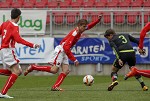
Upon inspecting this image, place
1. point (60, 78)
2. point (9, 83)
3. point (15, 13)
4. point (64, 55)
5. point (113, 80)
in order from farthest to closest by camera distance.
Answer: point (64, 55), point (60, 78), point (113, 80), point (15, 13), point (9, 83)

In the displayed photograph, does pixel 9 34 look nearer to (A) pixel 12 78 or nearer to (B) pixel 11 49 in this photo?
(B) pixel 11 49

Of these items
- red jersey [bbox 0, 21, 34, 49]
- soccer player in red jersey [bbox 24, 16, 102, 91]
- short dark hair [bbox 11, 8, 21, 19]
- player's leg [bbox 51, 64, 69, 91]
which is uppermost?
short dark hair [bbox 11, 8, 21, 19]

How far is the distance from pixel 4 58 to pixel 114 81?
3228 millimetres

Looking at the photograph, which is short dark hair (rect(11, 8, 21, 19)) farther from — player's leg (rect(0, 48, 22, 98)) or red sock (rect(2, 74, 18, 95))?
red sock (rect(2, 74, 18, 95))

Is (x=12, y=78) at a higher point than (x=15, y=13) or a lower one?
lower

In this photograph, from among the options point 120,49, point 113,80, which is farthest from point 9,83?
point 120,49

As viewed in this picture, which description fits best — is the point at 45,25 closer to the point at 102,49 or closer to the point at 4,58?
the point at 102,49

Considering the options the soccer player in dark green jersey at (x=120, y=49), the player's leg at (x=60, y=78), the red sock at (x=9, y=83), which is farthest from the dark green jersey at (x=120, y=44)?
the red sock at (x=9, y=83)

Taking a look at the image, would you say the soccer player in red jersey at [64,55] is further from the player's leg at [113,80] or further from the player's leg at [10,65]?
the player's leg at [10,65]

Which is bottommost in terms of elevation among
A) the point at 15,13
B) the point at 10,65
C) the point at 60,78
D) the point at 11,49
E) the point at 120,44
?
the point at 60,78

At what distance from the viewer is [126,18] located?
23.0m

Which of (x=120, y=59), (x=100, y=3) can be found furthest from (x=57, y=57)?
(x=100, y=3)

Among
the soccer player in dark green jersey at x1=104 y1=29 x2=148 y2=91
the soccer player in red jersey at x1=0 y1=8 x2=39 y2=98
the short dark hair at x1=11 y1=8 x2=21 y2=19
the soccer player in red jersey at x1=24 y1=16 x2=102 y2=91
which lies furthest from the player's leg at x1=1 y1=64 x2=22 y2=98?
the soccer player in dark green jersey at x1=104 y1=29 x2=148 y2=91

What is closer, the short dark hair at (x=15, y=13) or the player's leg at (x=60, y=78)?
the short dark hair at (x=15, y=13)
